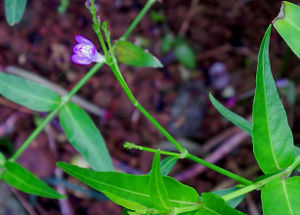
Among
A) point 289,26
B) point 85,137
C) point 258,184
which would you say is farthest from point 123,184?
point 289,26

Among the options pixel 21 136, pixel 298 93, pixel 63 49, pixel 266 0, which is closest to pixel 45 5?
pixel 63 49

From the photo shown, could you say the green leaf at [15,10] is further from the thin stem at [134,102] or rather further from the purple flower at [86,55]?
the thin stem at [134,102]

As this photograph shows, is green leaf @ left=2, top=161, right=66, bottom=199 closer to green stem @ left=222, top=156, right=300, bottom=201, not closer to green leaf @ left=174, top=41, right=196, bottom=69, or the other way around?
green stem @ left=222, top=156, right=300, bottom=201

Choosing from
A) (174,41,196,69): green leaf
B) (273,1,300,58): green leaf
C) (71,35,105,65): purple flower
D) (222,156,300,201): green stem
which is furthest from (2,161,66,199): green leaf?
(174,41,196,69): green leaf

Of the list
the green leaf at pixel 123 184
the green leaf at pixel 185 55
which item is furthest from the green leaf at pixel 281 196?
the green leaf at pixel 185 55

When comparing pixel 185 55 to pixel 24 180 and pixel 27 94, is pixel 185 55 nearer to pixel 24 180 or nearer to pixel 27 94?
pixel 27 94
